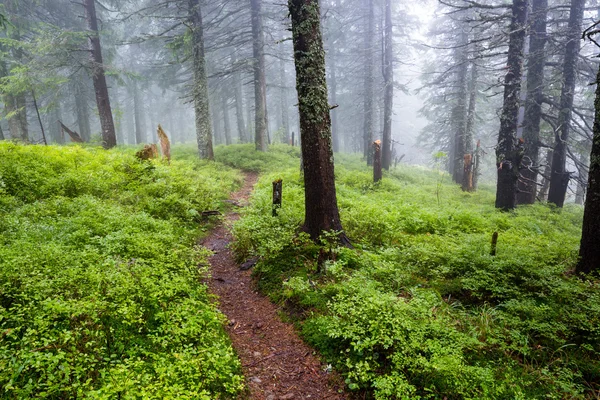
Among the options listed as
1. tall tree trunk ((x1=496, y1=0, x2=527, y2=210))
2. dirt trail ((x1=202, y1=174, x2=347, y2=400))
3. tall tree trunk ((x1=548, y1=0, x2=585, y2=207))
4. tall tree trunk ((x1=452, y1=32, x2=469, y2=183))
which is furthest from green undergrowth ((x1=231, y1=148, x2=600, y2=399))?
tall tree trunk ((x1=452, y1=32, x2=469, y2=183))

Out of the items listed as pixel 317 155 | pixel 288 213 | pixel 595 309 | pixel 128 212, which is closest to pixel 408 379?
pixel 595 309

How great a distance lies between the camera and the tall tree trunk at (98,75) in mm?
16062

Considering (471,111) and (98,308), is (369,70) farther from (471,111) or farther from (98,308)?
(98,308)

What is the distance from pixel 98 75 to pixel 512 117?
62.8ft

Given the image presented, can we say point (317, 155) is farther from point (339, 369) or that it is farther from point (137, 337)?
point (137, 337)

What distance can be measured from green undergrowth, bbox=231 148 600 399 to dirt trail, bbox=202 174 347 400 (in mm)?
236

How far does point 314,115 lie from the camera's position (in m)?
6.27

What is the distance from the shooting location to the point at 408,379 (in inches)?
140

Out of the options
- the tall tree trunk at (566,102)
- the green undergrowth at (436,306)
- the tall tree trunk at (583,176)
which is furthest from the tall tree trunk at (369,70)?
the green undergrowth at (436,306)

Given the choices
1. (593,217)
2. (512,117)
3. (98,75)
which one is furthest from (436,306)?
(98,75)

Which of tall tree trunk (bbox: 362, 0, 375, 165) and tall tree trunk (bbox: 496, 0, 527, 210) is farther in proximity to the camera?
tall tree trunk (bbox: 362, 0, 375, 165)

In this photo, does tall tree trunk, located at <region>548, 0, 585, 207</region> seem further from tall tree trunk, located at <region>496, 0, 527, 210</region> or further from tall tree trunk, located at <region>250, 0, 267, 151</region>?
tall tree trunk, located at <region>250, 0, 267, 151</region>

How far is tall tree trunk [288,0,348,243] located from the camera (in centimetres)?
614

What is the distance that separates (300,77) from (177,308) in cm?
473
